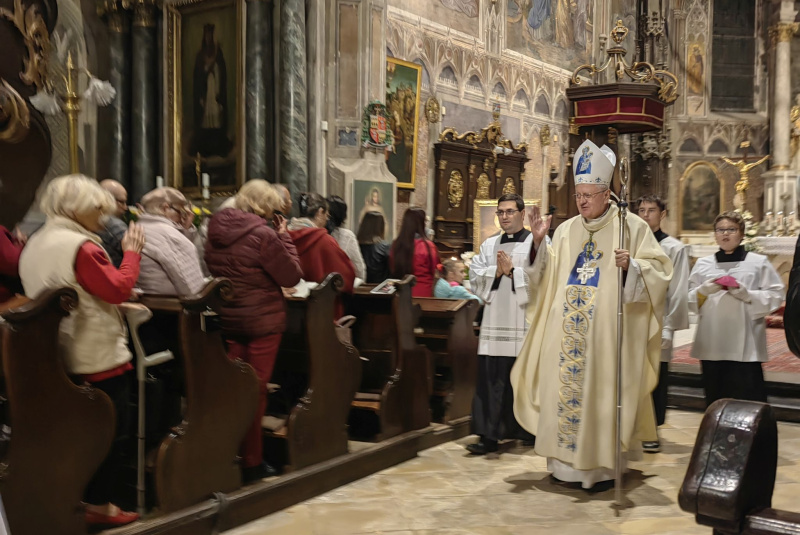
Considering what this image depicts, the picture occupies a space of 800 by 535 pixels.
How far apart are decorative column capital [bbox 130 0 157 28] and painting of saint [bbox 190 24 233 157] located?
0.85 meters

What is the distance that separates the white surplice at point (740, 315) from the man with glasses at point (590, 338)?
1192mm

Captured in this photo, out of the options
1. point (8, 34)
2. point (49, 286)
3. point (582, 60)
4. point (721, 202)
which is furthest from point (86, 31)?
point (721, 202)

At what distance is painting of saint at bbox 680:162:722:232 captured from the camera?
18.7 m

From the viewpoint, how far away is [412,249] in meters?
5.91

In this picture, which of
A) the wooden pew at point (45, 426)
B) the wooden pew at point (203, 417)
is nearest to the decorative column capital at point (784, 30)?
the wooden pew at point (203, 417)

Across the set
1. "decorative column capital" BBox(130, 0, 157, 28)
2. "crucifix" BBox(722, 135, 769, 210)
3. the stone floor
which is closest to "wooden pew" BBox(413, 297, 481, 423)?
the stone floor

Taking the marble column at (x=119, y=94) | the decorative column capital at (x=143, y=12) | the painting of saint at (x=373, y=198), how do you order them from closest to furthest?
the painting of saint at (x=373, y=198), the decorative column capital at (x=143, y=12), the marble column at (x=119, y=94)

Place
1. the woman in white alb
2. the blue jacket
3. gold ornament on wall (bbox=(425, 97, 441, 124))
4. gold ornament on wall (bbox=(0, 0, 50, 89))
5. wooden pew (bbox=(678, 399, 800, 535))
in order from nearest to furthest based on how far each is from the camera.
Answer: wooden pew (bbox=(678, 399, 800, 535)) → the woman in white alb → the blue jacket → gold ornament on wall (bbox=(0, 0, 50, 89)) → gold ornament on wall (bbox=(425, 97, 441, 124))

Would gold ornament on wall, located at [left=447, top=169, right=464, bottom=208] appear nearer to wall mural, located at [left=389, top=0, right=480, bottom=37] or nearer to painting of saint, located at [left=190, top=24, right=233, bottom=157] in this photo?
wall mural, located at [left=389, top=0, right=480, bottom=37]

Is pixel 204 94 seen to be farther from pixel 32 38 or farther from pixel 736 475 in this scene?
pixel 736 475

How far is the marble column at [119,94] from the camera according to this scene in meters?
9.69

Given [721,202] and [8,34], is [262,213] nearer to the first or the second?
[8,34]

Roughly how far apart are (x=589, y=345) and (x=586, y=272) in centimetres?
45

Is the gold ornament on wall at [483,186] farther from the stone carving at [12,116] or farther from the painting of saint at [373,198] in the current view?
the stone carving at [12,116]
